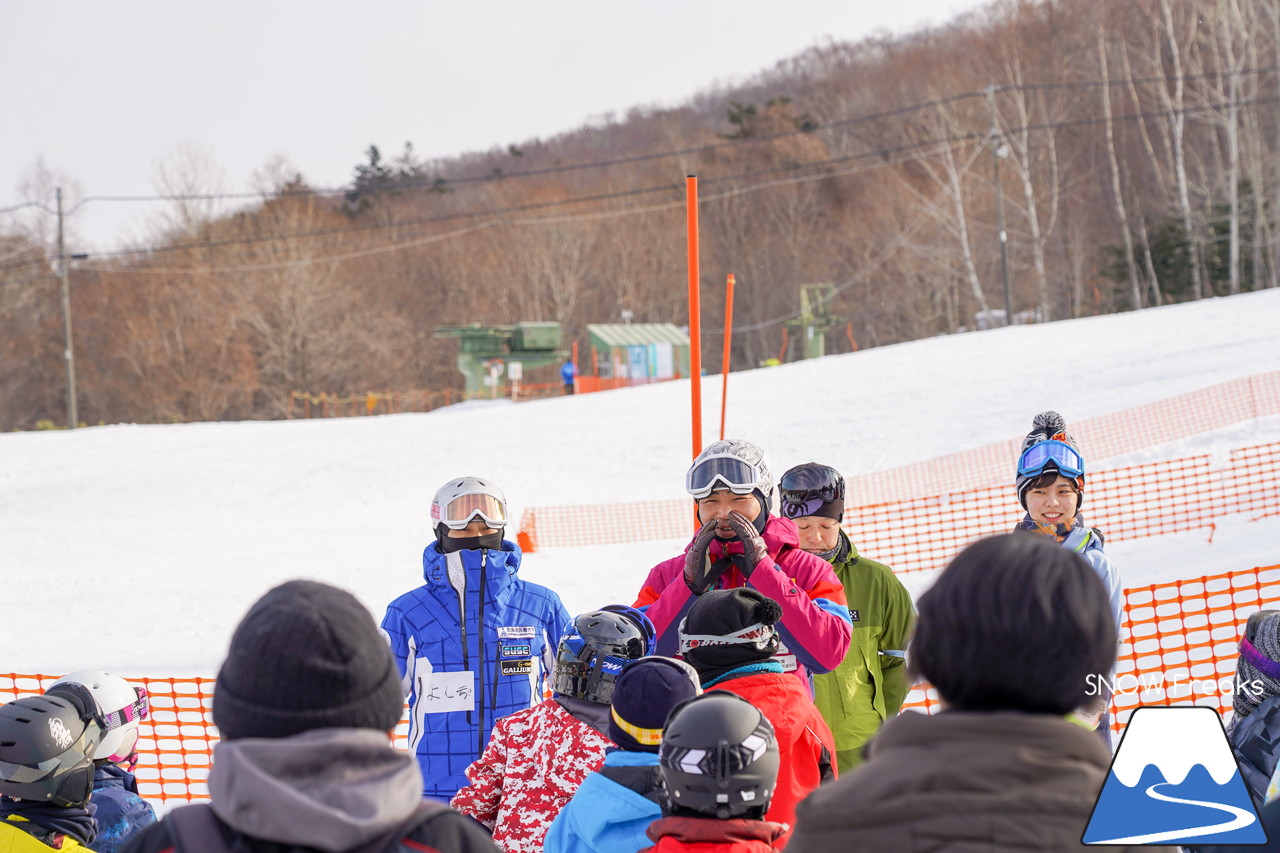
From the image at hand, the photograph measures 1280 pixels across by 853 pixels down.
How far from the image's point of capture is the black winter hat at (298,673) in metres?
1.55

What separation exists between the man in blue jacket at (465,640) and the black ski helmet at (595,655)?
1011 millimetres

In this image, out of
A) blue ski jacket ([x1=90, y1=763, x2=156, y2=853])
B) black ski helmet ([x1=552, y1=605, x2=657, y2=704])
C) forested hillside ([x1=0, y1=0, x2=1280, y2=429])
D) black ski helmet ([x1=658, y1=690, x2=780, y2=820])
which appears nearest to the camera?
black ski helmet ([x1=658, y1=690, x2=780, y2=820])

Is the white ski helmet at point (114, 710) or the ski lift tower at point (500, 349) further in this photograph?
the ski lift tower at point (500, 349)

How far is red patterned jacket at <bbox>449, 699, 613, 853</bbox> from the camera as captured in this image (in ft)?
8.92

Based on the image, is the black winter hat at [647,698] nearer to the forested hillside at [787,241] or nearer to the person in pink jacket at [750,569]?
the person in pink jacket at [750,569]

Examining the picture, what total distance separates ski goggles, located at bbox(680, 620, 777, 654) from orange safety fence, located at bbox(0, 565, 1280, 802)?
318 cm

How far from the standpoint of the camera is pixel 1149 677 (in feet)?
20.1

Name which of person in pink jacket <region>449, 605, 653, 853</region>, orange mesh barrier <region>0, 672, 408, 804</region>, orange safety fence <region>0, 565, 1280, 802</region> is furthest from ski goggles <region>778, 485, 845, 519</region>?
orange mesh barrier <region>0, 672, 408, 804</region>

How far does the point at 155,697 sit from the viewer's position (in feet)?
26.0

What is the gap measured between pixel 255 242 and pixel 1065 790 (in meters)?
54.3

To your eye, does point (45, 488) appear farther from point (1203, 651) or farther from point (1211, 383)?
point (1211, 383)

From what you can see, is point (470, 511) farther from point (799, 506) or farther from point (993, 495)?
point (993, 495)

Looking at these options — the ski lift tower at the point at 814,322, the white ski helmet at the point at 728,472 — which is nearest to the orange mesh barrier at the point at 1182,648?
the white ski helmet at the point at 728,472

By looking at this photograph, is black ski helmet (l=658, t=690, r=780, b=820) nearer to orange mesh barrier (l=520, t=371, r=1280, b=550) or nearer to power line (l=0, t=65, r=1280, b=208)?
orange mesh barrier (l=520, t=371, r=1280, b=550)
